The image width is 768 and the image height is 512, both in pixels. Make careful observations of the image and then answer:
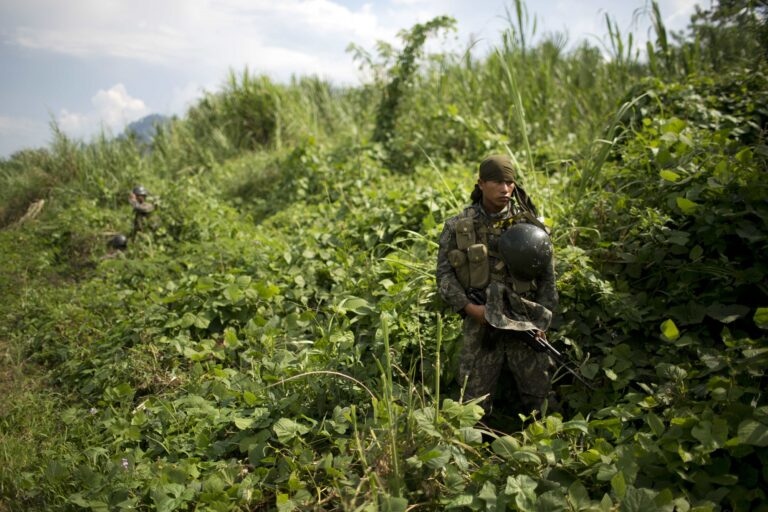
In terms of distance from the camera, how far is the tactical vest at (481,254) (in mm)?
2332

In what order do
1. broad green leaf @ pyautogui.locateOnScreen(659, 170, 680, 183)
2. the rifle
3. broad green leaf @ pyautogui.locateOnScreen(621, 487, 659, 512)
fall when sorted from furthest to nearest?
broad green leaf @ pyautogui.locateOnScreen(659, 170, 680, 183) < the rifle < broad green leaf @ pyautogui.locateOnScreen(621, 487, 659, 512)

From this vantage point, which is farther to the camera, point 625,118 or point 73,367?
point 625,118

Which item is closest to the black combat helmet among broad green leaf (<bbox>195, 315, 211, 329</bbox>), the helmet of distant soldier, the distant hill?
broad green leaf (<bbox>195, 315, 211, 329</bbox>)

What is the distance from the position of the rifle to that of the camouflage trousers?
44mm

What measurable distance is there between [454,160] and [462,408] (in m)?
4.43

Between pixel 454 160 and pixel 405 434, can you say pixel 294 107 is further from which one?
pixel 405 434

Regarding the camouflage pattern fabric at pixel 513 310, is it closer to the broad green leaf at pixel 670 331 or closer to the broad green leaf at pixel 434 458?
the broad green leaf at pixel 670 331

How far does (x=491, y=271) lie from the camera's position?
2375 millimetres

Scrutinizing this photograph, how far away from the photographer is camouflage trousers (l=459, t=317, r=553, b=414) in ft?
7.79

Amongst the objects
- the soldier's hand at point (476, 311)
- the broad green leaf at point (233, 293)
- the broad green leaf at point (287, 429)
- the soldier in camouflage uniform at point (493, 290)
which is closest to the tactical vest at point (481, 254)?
the soldier in camouflage uniform at point (493, 290)

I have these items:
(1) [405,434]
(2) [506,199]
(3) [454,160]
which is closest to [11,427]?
(1) [405,434]

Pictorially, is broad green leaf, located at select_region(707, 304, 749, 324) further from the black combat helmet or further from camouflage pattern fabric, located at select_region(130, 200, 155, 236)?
camouflage pattern fabric, located at select_region(130, 200, 155, 236)

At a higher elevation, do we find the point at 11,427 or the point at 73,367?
the point at 73,367

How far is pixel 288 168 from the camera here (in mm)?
6664
